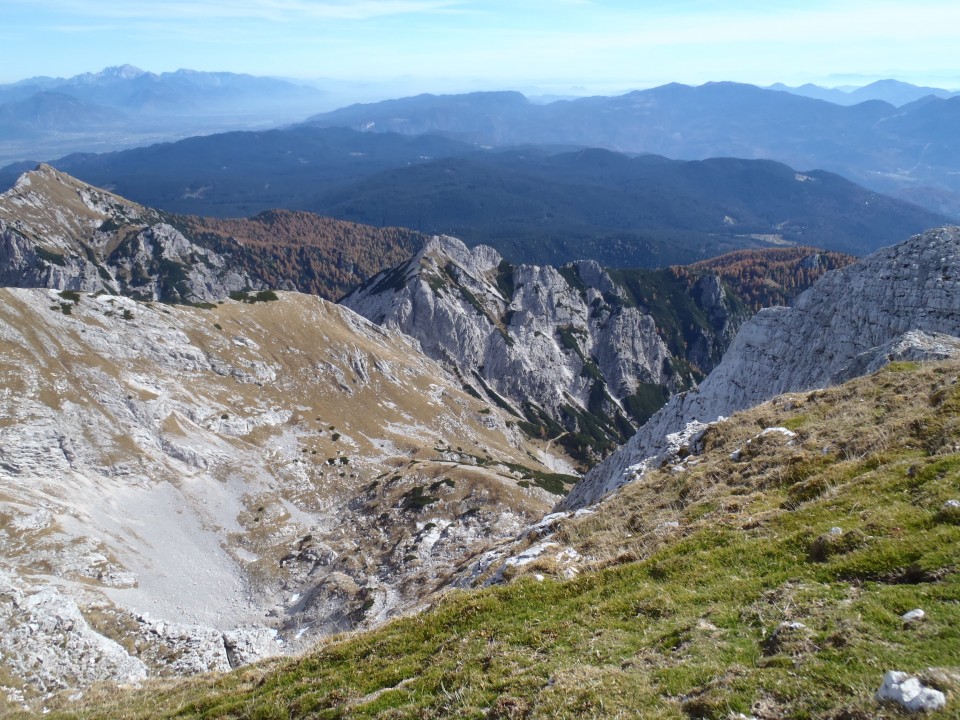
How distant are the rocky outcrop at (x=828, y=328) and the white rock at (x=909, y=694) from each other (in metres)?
46.8

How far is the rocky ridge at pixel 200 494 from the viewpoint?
5247cm

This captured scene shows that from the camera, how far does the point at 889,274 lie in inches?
3041

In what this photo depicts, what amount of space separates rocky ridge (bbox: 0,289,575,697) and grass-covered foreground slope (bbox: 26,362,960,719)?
30.4 m

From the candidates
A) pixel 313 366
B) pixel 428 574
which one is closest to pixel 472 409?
pixel 313 366

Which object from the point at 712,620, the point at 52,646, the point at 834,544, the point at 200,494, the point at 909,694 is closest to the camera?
the point at 909,694

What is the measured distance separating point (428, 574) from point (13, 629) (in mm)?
38685

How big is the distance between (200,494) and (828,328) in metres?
89.8

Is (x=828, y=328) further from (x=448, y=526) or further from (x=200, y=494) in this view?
(x=200, y=494)

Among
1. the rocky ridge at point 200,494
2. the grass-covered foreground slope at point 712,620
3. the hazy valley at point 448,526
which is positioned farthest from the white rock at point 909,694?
the rocky ridge at point 200,494

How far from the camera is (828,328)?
81.9 meters

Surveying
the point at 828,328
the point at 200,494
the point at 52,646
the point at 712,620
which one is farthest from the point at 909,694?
the point at 200,494

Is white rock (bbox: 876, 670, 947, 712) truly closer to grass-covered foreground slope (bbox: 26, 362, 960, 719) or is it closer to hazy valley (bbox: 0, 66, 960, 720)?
hazy valley (bbox: 0, 66, 960, 720)

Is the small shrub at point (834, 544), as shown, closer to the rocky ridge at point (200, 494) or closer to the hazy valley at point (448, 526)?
the hazy valley at point (448, 526)

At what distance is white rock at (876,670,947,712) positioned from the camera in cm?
934
